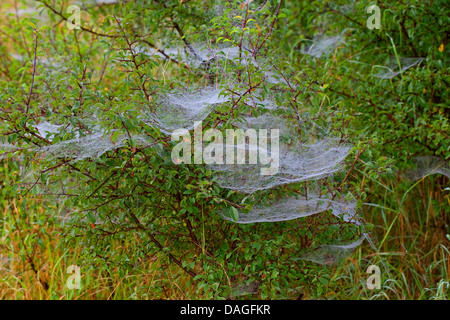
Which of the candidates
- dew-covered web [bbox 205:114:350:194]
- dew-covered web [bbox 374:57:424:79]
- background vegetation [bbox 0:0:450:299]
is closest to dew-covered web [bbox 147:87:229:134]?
background vegetation [bbox 0:0:450:299]

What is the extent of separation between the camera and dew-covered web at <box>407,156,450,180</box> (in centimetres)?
349

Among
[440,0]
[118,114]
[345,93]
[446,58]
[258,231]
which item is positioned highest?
[440,0]

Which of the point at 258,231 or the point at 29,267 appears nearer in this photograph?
the point at 258,231

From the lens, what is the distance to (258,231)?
267cm

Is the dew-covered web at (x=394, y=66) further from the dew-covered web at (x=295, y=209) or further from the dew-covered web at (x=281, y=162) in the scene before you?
the dew-covered web at (x=295, y=209)

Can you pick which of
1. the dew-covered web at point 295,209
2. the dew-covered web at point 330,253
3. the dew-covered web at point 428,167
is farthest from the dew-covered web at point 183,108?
the dew-covered web at point 428,167

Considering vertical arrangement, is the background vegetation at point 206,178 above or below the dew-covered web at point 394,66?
below

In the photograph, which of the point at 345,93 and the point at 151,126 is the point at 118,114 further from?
the point at 345,93

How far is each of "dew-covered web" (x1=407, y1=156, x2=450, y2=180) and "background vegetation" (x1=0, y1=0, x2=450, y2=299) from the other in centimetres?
6

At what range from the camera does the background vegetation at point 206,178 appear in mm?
2463

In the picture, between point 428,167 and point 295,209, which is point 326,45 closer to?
point 428,167

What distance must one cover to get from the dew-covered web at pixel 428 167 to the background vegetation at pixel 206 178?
0.06 metres

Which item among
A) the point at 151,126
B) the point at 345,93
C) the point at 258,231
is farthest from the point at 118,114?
the point at 345,93

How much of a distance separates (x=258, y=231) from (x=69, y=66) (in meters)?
1.61
